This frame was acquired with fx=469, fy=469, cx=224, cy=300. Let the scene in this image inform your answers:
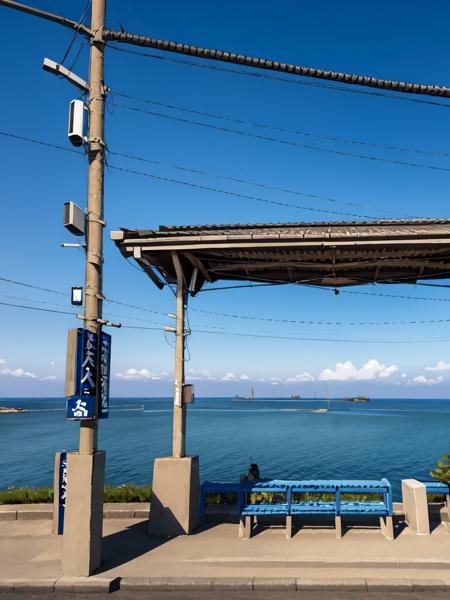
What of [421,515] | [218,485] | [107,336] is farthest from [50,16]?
[421,515]

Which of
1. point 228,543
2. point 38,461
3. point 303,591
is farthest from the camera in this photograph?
point 38,461

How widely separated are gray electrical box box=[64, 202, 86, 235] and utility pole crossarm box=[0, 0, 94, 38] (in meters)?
3.58

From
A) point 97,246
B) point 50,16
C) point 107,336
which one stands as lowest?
point 107,336

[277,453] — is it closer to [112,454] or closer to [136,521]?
[112,454]

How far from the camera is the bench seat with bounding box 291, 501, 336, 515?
382 inches

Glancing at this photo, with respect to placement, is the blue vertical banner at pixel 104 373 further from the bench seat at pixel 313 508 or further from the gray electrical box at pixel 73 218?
the bench seat at pixel 313 508

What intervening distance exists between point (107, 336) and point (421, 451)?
60.3 meters

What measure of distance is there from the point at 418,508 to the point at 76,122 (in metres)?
10.2

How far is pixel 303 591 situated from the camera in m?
7.18

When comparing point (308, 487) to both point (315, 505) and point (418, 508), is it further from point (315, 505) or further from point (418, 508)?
point (418, 508)

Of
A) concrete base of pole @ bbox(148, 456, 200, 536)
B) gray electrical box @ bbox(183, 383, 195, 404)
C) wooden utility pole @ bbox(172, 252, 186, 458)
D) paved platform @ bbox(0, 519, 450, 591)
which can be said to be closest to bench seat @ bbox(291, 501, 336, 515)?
paved platform @ bbox(0, 519, 450, 591)

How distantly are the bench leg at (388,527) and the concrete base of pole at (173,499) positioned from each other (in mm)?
4023

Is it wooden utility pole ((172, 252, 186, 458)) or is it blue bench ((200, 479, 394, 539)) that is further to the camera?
wooden utility pole ((172, 252, 186, 458))

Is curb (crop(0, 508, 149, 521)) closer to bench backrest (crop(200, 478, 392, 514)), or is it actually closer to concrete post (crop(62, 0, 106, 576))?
bench backrest (crop(200, 478, 392, 514))
